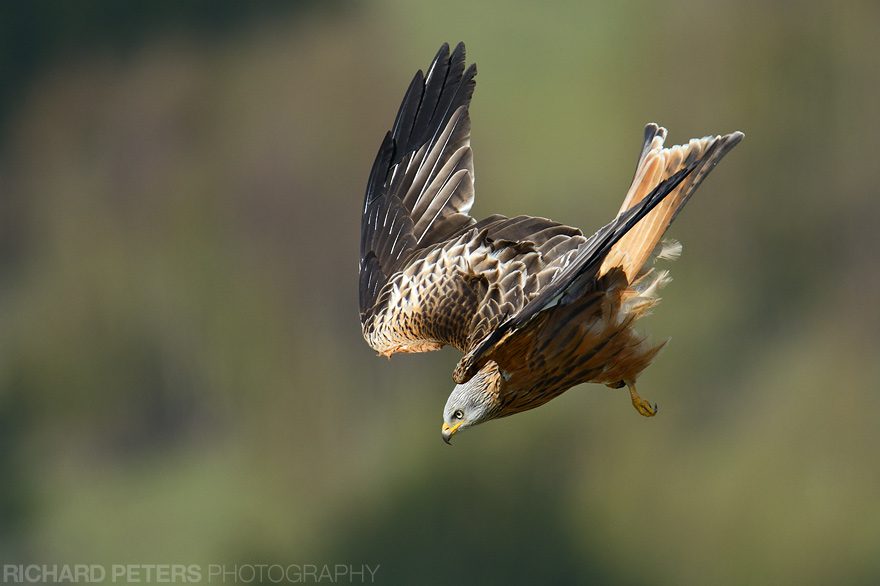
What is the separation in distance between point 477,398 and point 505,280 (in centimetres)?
42

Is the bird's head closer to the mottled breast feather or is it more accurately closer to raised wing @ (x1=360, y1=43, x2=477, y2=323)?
the mottled breast feather

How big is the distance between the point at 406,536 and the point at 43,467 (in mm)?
5151

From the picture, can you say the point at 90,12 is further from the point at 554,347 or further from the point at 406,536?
the point at 554,347

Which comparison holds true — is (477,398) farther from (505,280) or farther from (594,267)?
(594,267)

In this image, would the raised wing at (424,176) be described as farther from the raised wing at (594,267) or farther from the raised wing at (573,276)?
the raised wing at (573,276)

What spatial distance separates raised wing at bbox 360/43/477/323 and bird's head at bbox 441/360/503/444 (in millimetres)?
882

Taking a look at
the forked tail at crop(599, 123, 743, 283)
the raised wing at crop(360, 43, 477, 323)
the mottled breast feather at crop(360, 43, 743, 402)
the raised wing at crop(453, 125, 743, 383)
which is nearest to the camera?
the raised wing at crop(453, 125, 743, 383)

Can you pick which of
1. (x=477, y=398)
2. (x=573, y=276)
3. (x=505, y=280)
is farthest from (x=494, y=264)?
(x=573, y=276)

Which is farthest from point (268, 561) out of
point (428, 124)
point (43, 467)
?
point (428, 124)

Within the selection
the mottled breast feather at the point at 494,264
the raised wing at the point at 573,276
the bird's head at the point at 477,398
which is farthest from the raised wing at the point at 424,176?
the raised wing at the point at 573,276

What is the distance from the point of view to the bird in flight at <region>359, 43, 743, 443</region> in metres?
4.39

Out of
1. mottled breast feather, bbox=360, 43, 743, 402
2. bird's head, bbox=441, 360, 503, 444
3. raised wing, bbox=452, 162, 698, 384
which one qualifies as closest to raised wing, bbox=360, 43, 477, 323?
mottled breast feather, bbox=360, 43, 743, 402

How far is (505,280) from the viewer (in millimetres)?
4625

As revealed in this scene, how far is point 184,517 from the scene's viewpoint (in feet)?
51.6
